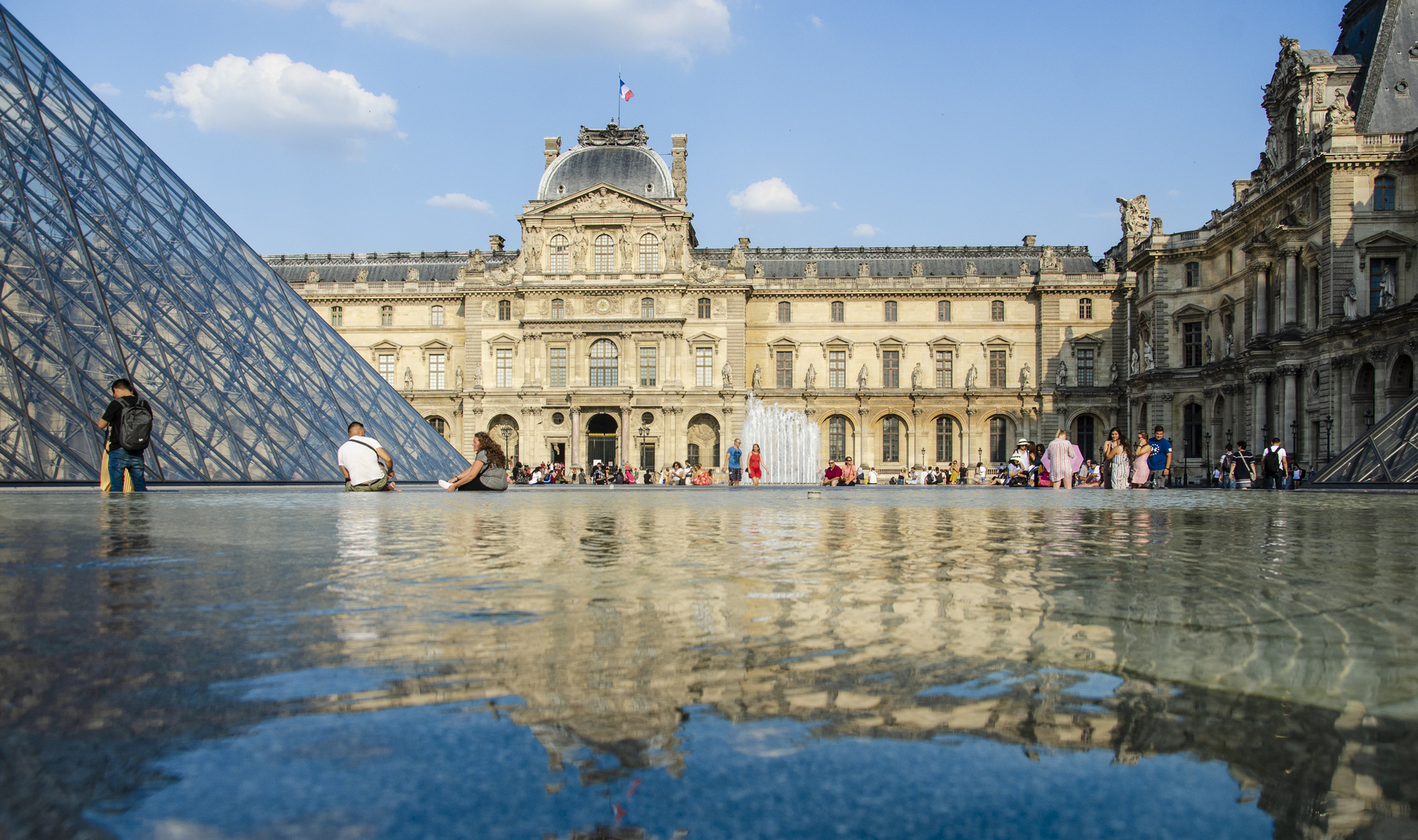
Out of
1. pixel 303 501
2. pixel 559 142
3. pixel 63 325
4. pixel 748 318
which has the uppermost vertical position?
pixel 559 142

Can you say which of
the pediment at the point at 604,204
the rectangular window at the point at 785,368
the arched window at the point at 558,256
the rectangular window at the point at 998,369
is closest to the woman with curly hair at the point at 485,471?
the arched window at the point at 558,256

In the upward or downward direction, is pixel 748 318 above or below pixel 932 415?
above

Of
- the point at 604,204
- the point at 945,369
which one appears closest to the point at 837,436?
the point at 945,369

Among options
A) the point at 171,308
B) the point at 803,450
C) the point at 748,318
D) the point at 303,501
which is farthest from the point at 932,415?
the point at 303,501

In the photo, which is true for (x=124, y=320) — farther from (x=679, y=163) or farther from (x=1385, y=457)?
(x=679, y=163)

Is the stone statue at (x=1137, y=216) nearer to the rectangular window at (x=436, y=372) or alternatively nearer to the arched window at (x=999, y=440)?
the arched window at (x=999, y=440)

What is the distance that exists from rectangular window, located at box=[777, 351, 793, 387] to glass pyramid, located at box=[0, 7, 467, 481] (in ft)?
101

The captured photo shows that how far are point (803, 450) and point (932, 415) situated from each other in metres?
6.49

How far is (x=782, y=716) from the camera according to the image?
1378 mm

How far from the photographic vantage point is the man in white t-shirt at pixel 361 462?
1116 cm

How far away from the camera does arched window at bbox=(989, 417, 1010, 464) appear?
45.1m

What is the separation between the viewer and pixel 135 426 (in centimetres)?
951

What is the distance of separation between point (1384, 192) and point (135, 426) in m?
29.6

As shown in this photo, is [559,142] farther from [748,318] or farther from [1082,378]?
[1082,378]
